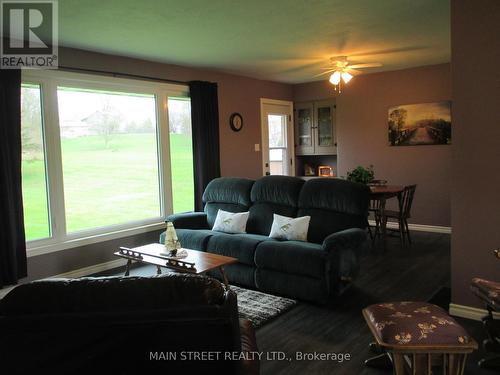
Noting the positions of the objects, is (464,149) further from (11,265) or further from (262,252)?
(11,265)

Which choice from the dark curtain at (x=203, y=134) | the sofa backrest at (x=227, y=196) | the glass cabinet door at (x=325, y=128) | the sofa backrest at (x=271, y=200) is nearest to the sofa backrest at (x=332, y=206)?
the sofa backrest at (x=271, y=200)

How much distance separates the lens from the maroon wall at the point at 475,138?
276 cm

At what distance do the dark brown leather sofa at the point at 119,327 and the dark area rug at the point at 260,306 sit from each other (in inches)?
73.0

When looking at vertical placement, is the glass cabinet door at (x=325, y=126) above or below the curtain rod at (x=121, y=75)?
below

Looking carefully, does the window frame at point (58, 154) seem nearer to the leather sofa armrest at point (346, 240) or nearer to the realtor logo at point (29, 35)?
the realtor logo at point (29, 35)

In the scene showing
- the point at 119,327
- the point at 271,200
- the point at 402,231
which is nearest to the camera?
the point at 119,327

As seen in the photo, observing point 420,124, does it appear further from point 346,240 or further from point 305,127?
point 346,240

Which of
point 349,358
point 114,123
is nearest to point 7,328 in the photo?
point 349,358

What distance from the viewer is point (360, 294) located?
3.64m

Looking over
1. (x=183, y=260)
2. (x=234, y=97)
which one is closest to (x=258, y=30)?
(x=183, y=260)

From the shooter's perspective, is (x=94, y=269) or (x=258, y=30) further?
(x=94, y=269)

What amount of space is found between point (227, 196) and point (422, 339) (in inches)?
126

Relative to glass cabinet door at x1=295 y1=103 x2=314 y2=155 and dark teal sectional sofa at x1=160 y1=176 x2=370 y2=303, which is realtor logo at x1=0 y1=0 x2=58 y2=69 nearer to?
dark teal sectional sofa at x1=160 y1=176 x2=370 y2=303

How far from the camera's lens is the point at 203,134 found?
5.46m
